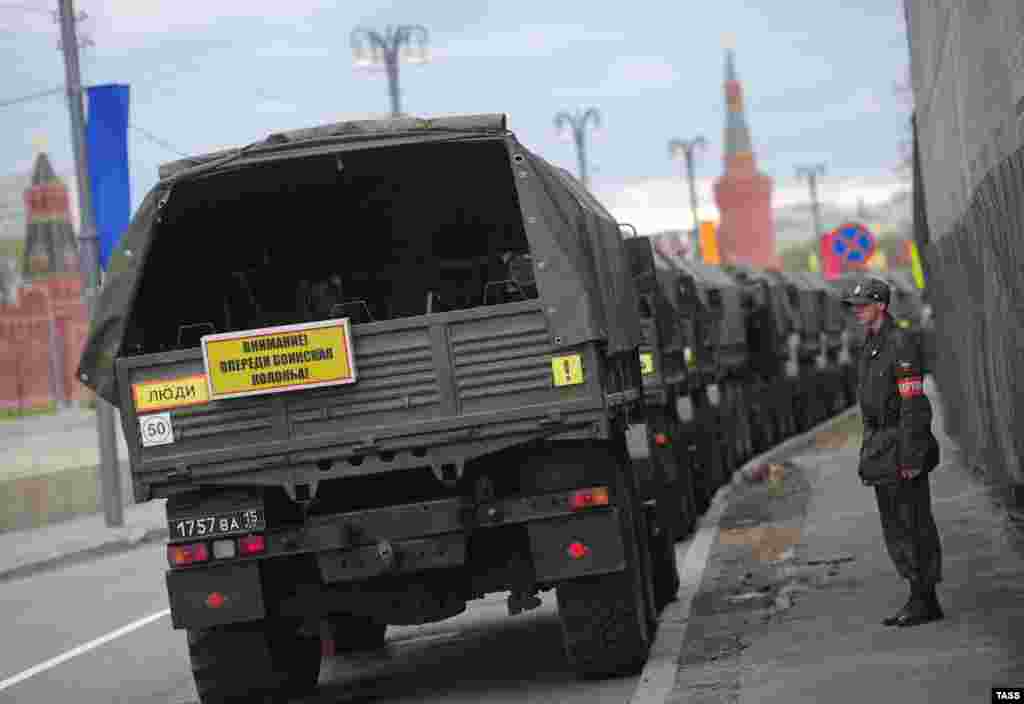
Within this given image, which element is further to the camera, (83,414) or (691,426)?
(83,414)

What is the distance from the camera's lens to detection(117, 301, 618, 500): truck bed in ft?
31.8

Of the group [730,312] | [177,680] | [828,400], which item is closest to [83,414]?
[828,400]

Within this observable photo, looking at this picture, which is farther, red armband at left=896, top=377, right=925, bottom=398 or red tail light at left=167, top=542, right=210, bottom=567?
red armband at left=896, top=377, right=925, bottom=398

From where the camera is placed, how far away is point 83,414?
78.3 meters

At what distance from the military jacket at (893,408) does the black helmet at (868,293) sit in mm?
144

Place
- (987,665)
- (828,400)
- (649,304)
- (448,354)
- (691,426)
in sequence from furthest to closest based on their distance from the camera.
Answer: (828,400)
(691,426)
(649,304)
(448,354)
(987,665)

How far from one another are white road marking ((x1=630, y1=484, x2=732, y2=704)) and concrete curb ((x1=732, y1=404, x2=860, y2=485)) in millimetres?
7465

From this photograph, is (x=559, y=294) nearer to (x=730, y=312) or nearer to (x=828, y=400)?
(x=730, y=312)

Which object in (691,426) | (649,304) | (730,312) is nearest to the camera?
(649,304)

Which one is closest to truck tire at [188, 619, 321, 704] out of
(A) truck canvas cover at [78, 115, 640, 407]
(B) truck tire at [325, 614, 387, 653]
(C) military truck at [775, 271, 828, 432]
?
(A) truck canvas cover at [78, 115, 640, 407]

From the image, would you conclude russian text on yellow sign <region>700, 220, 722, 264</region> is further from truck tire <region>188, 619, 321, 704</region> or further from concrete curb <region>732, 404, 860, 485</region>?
truck tire <region>188, 619, 321, 704</region>

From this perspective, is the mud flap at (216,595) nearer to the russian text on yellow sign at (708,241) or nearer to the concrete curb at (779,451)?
the concrete curb at (779,451)

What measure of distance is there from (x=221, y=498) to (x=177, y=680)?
265 centimetres

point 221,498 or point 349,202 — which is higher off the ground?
point 349,202
